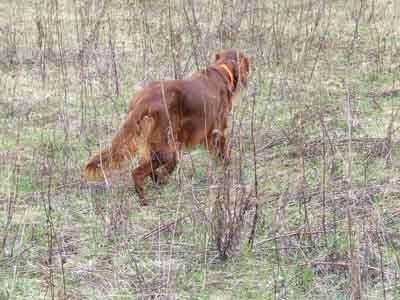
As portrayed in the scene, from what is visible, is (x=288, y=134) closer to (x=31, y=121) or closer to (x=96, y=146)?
(x=96, y=146)

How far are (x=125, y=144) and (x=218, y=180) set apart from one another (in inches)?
30.5

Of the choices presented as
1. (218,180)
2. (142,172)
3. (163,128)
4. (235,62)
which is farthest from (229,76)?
(218,180)

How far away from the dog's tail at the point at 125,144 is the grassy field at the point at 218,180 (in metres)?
0.11

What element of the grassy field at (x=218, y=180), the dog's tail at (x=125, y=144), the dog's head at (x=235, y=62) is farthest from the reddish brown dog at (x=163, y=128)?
the dog's head at (x=235, y=62)

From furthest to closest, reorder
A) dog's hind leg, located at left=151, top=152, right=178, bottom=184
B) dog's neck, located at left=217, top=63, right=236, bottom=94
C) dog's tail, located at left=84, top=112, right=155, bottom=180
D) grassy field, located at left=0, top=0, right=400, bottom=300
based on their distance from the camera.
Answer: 1. dog's neck, located at left=217, top=63, right=236, bottom=94
2. dog's hind leg, located at left=151, top=152, right=178, bottom=184
3. dog's tail, located at left=84, top=112, right=155, bottom=180
4. grassy field, located at left=0, top=0, right=400, bottom=300

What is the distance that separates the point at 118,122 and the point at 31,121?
74 centimetres

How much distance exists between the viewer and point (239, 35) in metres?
7.15

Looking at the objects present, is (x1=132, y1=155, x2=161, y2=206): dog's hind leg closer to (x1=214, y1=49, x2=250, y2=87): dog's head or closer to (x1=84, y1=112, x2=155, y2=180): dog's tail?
(x1=84, y1=112, x2=155, y2=180): dog's tail

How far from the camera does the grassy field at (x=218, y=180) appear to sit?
Result: 3.27 m

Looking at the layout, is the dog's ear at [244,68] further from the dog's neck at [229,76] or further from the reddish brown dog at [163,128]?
the reddish brown dog at [163,128]

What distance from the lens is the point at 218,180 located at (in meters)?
3.63

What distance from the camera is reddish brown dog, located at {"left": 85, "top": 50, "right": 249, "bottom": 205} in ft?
13.7

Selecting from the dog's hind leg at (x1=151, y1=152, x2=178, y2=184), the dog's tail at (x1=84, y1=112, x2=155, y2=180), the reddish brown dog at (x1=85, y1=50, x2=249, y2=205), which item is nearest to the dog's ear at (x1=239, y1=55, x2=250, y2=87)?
the reddish brown dog at (x1=85, y1=50, x2=249, y2=205)

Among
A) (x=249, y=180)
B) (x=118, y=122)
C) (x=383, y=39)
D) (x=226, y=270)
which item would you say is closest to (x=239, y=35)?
(x=383, y=39)
